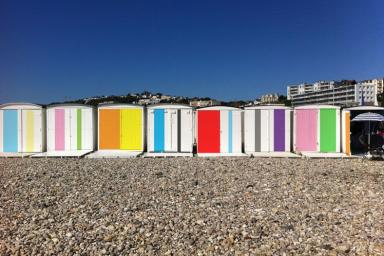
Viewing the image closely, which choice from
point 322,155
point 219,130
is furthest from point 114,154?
point 322,155

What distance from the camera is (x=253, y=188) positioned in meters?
8.80

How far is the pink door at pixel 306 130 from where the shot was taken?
1605 cm

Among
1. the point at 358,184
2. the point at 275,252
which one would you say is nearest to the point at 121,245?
the point at 275,252

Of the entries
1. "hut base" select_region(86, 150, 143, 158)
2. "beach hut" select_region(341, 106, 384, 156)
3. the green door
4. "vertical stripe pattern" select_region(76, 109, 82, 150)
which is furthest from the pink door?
"vertical stripe pattern" select_region(76, 109, 82, 150)

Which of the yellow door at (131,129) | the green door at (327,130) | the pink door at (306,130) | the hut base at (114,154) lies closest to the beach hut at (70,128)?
the hut base at (114,154)

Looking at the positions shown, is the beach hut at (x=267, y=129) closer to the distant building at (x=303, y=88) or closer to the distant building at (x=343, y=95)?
the distant building at (x=343, y=95)

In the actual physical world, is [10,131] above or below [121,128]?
below

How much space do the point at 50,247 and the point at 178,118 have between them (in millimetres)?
11239

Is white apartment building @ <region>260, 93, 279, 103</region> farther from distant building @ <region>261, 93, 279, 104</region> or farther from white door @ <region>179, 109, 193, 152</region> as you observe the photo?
white door @ <region>179, 109, 193, 152</region>

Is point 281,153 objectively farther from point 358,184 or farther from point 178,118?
point 358,184

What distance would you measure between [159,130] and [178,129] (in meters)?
0.75

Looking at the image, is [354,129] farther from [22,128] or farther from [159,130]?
[22,128]

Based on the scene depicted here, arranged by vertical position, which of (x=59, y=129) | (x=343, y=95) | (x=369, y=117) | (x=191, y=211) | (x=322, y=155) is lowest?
(x=191, y=211)

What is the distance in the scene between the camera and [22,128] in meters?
16.5
